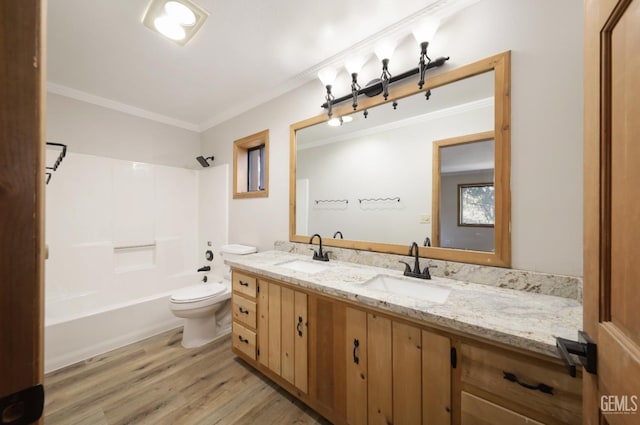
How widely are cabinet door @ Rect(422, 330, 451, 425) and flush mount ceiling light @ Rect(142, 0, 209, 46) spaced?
212 centimetres

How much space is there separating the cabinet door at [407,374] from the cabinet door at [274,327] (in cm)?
80

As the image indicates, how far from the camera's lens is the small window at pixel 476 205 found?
1279mm

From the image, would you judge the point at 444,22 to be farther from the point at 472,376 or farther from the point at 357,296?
the point at 472,376

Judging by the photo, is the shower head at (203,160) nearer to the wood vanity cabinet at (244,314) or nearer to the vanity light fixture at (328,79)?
the wood vanity cabinet at (244,314)

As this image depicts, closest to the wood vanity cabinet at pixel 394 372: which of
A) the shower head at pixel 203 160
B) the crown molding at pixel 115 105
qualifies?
the shower head at pixel 203 160

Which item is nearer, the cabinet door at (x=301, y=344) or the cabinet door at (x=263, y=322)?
the cabinet door at (x=301, y=344)

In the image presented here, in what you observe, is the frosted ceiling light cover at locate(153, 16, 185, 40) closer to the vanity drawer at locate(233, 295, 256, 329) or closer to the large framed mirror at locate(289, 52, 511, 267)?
the large framed mirror at locate(289, 52, 511, 267)

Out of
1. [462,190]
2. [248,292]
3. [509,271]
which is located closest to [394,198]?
[462,190]

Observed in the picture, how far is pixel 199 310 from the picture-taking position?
6.98 feet

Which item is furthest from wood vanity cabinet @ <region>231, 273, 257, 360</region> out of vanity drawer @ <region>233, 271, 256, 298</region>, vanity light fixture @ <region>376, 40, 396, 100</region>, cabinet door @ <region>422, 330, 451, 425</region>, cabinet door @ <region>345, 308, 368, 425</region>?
vanity light fixture @ <region>376, 40, 396, 100</region>

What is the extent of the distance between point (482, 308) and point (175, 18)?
7.51 ft

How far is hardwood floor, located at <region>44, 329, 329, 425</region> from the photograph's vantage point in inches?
56.7

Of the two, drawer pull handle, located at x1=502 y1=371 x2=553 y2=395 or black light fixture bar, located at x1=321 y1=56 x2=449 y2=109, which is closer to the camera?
drawer pull handle, located at x1=502 y1=371 x2=553 y2=395

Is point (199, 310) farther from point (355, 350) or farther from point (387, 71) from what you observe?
point (387, 71)
